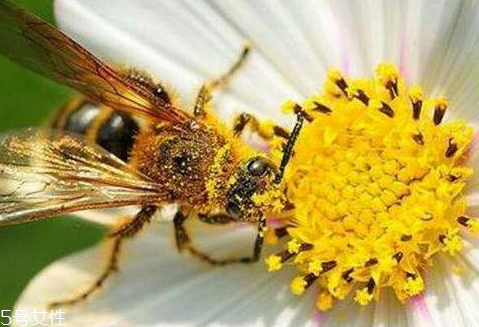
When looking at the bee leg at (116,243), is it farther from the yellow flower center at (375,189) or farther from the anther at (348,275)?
the anther at (348,275)

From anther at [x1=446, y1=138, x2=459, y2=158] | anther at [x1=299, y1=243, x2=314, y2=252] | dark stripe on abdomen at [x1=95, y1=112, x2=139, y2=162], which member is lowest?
anther at [x1=299, y1=243, x2=314, y2=252]

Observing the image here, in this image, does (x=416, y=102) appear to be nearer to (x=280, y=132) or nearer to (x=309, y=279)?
(x=280, y=132)

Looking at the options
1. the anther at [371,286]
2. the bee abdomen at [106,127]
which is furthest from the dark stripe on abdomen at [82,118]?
the anther at [371,286]

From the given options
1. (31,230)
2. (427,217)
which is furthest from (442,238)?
(31,230)

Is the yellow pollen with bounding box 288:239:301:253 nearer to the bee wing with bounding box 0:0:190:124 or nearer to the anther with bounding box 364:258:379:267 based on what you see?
the anther with bounding box 364:258:379:267

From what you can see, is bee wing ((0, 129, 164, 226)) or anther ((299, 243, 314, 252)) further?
anther ((299, 243, 314, 252))

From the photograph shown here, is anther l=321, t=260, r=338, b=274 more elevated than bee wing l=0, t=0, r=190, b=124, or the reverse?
bee wing l=0, t=0, r=190, b=124

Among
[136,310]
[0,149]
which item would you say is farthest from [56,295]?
[0,149]

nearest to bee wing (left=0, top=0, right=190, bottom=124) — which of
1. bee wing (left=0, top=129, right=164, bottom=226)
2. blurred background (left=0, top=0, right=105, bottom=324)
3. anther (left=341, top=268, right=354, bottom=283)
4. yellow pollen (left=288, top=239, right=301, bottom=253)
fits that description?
bee wing (left=0, top=129, right=164, bottom=226)
